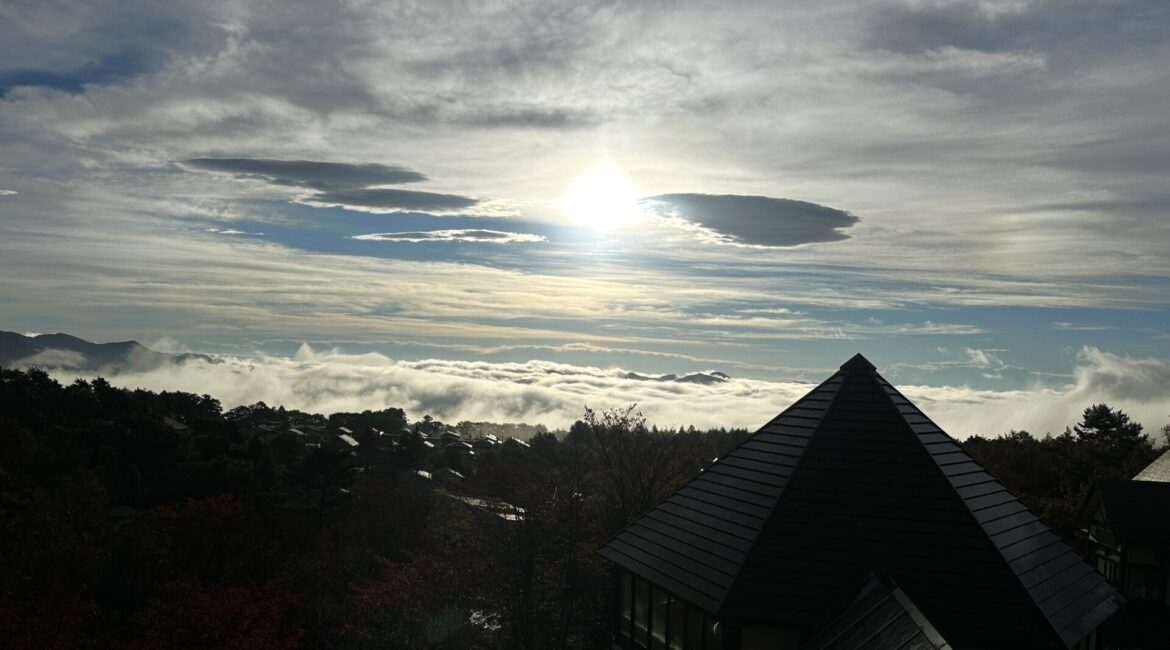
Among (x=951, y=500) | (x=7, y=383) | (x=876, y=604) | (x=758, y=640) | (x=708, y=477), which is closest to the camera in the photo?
(x=876, y=604)

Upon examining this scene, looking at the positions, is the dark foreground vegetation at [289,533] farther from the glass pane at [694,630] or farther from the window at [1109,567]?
the glass pane at [694,630]

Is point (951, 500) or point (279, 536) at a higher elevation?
point (951, 500)

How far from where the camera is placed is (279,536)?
38625 mm

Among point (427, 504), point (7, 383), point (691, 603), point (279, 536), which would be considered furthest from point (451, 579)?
point (7, 383)

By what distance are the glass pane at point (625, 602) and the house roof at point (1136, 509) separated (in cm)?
2508

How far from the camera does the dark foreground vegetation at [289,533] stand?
31.0 metres

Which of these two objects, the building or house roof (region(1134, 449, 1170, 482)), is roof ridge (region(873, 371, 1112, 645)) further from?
house roof (region(1134, 449, 1170, 482))

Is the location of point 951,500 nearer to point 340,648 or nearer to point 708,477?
point 708,477

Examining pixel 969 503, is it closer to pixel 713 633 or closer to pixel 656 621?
pixel 713 633

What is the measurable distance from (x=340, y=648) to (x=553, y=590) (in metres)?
11.1

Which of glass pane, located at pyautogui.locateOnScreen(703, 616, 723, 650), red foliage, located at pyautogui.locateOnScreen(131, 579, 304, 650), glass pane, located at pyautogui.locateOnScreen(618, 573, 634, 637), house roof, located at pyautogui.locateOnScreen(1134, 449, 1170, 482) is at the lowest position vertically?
red foliage, located at pyautogui.locateOnScreen(131, 579, 304, 650)

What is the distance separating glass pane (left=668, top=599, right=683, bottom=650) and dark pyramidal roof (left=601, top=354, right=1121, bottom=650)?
0.66 metres

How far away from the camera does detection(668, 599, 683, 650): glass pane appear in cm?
1695

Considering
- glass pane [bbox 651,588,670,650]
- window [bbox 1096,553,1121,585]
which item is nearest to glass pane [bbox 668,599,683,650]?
glass pane [bbox 651,588,670,650]
